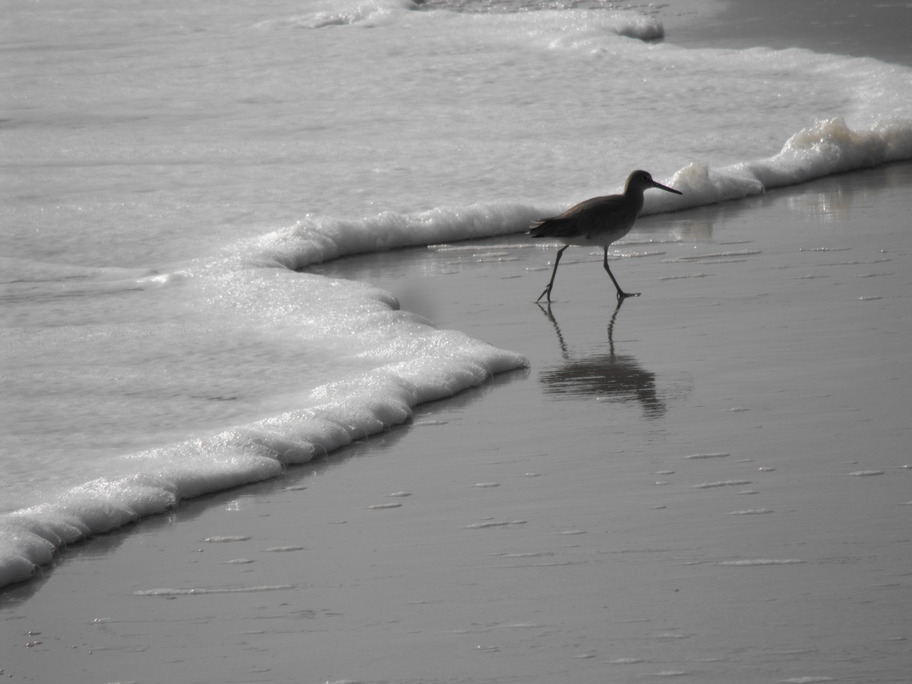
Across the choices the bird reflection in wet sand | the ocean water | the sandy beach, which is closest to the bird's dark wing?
the ocean water

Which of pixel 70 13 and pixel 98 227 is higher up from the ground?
pixel 70 13

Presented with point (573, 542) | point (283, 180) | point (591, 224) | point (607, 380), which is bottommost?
point (573, 542)

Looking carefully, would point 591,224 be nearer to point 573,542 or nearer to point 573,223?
point 573,223

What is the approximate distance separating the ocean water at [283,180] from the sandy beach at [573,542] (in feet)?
1.05

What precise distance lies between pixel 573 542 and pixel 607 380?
1789 millimetres

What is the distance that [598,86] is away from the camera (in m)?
15.3

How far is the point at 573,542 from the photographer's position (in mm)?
4270

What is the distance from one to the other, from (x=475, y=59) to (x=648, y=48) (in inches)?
82.0

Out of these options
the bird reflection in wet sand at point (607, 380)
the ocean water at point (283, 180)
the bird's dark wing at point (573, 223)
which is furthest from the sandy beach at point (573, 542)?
the bird's dark wing at point (573, 223)

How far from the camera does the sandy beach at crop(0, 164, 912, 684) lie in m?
3.61

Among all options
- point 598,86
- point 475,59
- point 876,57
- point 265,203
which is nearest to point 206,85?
point 475,59

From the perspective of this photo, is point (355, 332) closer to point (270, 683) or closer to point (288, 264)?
point (288, 264)

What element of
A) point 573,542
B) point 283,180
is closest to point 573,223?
point 573,542

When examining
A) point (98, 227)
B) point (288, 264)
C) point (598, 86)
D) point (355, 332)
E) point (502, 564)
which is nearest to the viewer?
point (502, 564)
